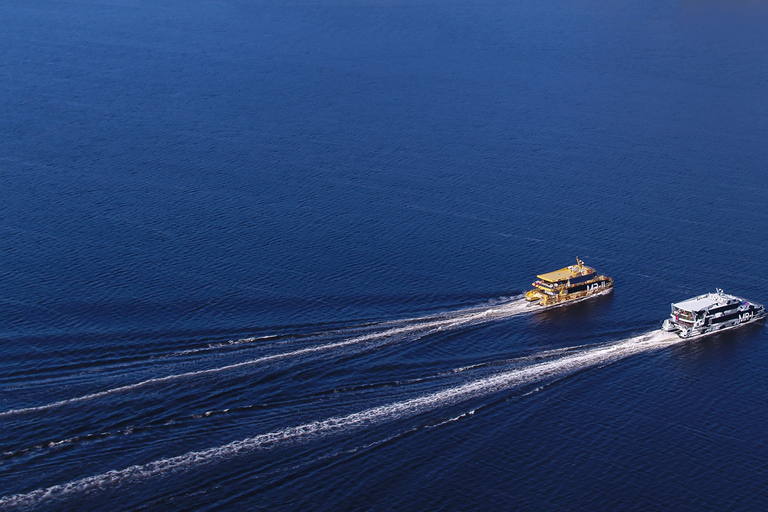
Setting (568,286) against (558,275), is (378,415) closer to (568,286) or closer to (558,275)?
(568,286)

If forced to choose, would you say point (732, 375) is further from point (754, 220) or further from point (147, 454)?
point (147, 454)

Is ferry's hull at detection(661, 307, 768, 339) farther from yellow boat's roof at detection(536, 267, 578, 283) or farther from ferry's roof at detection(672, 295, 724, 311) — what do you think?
yellow boat's roof at detection(536, 267, 578, 283)

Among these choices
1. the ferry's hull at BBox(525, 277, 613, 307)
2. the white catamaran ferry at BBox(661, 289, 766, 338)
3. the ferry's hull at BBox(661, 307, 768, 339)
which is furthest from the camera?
the ferry's hull at BBox(525, 277, 613, 307)

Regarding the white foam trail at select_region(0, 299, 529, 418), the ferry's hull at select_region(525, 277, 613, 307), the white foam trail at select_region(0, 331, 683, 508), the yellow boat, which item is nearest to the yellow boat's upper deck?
the yellow boat

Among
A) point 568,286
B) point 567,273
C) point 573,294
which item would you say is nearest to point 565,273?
point 567,273

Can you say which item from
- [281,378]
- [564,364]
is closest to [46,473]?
[281,378]

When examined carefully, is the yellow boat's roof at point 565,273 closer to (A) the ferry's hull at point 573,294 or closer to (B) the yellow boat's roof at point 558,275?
(B) the yellow boat's roof at point 558,275

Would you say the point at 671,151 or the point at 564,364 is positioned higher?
the point at 671,151
